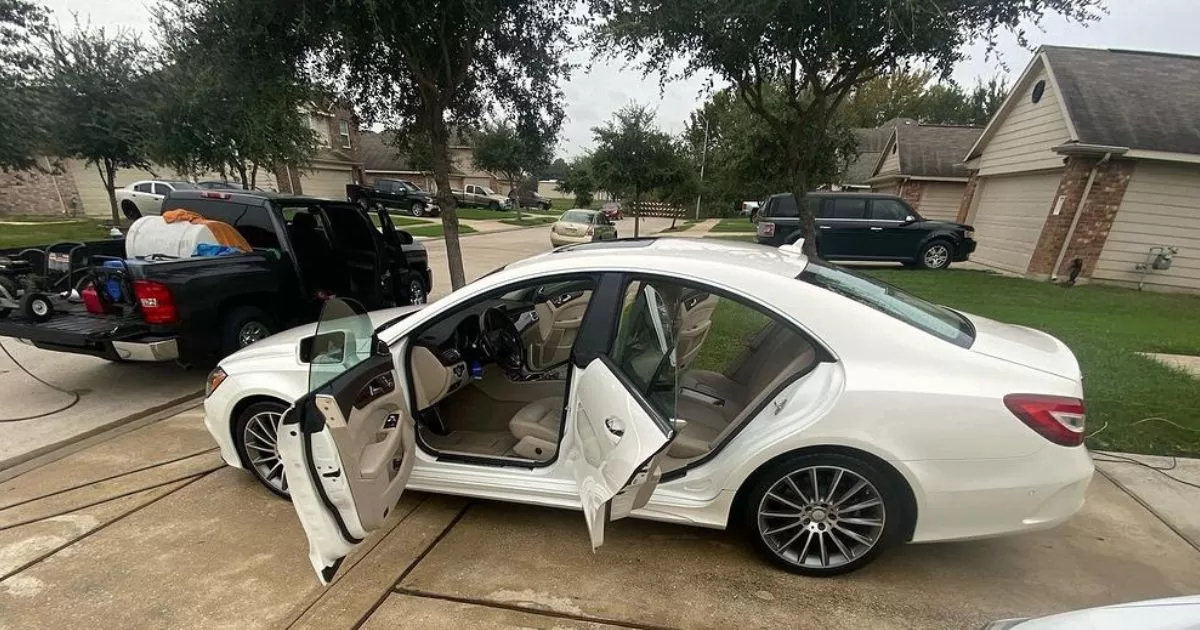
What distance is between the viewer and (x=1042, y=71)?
12000 millimetres

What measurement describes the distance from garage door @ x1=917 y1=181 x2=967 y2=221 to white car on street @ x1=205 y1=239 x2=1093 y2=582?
59.3 ft

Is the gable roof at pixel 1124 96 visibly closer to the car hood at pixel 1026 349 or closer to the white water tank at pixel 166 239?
the car hood at pixel 1026 349

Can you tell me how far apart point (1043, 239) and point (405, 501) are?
1350cm

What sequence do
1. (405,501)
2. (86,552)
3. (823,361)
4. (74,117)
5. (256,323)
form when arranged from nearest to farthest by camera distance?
(823,361) < (86,552) < (405,501) < (256,323) < (74,117)

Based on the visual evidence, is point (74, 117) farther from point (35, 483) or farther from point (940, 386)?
point (940, 386)

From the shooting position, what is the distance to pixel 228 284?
14.2ft

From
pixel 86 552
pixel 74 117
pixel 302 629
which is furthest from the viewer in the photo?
pixel 74 117

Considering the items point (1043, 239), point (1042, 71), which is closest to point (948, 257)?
point (1043, 239)

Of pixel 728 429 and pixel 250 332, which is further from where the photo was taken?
pixel 250 332

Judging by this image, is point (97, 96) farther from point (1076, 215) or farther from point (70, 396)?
point (1076, 215)

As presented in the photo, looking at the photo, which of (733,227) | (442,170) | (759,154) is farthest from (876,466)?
(733,227)

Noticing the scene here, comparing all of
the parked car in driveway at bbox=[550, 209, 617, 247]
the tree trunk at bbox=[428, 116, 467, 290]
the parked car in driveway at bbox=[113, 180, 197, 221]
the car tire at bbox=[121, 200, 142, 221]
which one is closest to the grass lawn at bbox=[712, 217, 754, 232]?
the parked car in driveway at bbox=[550, 209, 617, 247]

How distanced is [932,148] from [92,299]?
2185cm

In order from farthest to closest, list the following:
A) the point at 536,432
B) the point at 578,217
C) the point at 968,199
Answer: the point at 578,217, the point at 968,199, the point at 536,432
